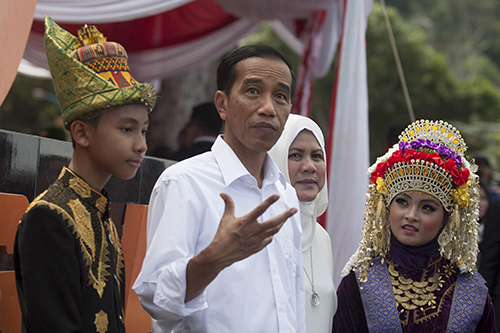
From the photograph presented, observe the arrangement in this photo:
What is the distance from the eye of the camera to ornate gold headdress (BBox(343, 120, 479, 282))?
3.04m

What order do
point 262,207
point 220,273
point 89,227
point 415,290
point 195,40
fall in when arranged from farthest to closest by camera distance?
point 195,40
point 415,290
point 89,227
point 220,273
point 262,207

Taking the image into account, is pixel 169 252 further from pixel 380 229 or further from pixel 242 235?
pixel 380 229

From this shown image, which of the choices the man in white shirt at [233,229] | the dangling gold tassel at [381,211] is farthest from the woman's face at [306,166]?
the man in white shirt at [233,229]

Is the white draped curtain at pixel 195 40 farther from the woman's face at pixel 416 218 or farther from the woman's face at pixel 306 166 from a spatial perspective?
the woman's face at pixel 416 218

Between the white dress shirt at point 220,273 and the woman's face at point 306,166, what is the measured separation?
2.85ft

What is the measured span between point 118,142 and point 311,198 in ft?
4.11

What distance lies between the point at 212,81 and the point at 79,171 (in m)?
7.46

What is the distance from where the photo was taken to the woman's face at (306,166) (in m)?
3.05

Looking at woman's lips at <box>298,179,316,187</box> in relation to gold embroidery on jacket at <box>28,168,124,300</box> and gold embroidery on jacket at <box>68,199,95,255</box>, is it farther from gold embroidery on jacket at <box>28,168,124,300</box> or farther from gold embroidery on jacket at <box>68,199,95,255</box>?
gold embroidery on jacket at <box>68,199,95,255</box>

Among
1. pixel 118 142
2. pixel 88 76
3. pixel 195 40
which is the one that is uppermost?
pixel 195 40

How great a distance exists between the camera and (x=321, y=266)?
3.05 metres

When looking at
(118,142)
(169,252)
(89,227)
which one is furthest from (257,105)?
(89,227)

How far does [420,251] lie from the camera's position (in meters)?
3.03

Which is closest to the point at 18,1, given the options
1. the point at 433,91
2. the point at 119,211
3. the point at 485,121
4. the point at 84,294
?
the point at 119,211
